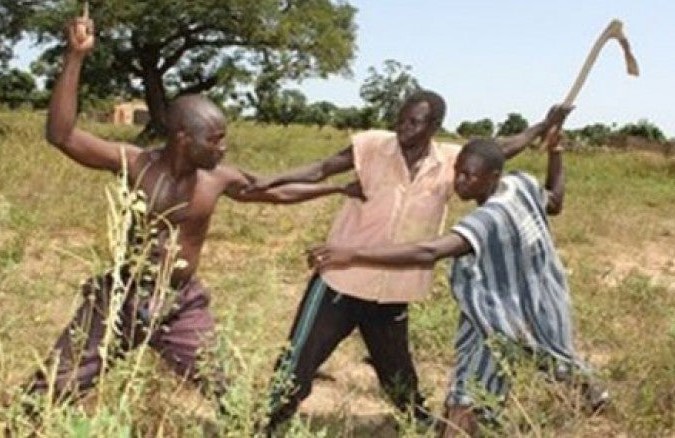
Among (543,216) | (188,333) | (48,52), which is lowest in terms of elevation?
(188,333)

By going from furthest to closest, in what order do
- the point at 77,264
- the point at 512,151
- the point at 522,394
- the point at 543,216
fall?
the point at 77,264
the point at 512,151
the point at 543,216
the point at 522,394

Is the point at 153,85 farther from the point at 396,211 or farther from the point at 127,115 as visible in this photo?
the point at 396,211

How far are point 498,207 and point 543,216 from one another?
0.28 meters

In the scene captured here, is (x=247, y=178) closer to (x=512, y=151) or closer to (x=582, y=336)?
(x=512, y=151)

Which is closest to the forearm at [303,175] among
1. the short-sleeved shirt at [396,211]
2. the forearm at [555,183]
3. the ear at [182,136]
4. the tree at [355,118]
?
the short-sleeved shirt at [396,211]

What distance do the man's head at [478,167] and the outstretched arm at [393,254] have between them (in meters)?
0.22

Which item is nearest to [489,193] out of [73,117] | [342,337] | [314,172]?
[314,172]

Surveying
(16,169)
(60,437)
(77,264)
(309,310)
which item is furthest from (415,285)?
(16,169)

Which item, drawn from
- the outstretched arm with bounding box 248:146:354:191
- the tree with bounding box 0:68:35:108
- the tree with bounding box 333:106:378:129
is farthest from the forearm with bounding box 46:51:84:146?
the tree with bounding box 0:68:35:108

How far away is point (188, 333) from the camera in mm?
3805

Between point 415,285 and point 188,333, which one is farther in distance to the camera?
point 415,285

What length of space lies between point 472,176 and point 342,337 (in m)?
0.86

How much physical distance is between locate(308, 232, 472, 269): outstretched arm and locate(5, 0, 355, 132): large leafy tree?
2174 centimetres

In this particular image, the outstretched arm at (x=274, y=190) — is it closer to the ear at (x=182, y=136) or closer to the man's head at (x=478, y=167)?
the ear at (x=182, y=136)
